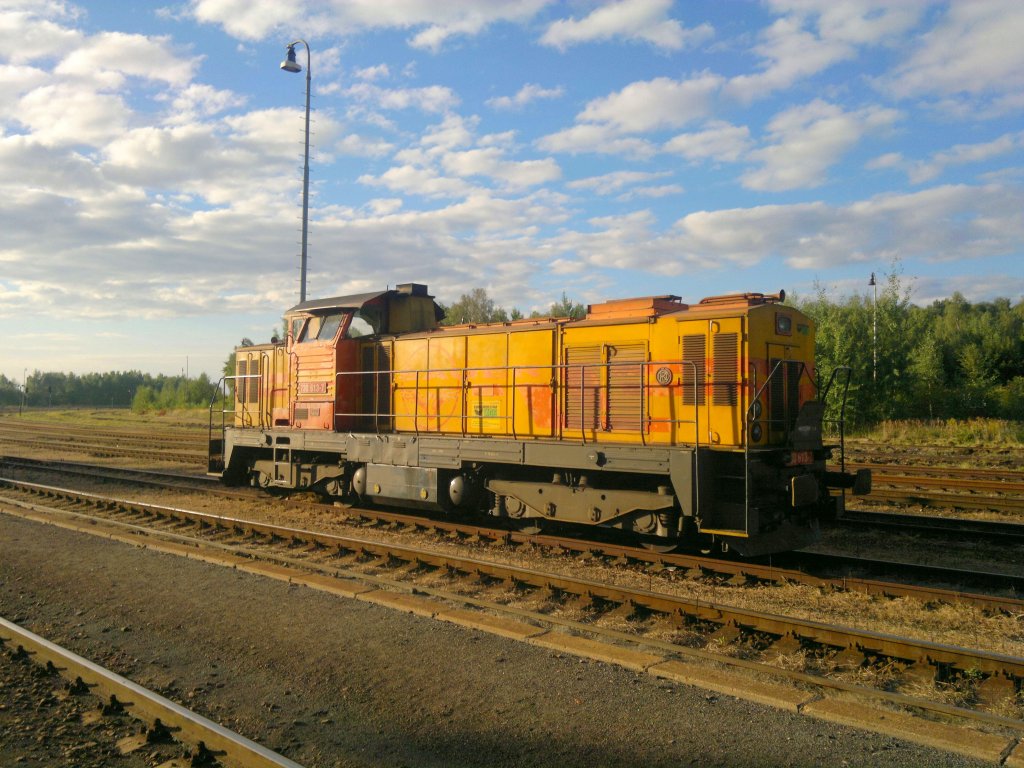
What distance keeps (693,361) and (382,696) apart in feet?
17.7

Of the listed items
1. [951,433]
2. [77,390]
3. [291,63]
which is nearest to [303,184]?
[291,63]

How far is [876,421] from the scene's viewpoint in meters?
29.9

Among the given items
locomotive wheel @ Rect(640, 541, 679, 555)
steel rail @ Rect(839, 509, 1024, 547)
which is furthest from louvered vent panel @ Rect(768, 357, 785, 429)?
steel rail @ Rect(839, 509, 1024, 547)

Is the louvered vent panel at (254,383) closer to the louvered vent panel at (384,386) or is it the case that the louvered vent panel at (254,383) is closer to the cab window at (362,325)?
the cab window at (362,325)

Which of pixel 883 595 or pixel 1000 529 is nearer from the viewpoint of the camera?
pixel 883 595

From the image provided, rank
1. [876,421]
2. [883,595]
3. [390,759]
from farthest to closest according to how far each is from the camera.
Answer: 1. [876,421]
2. [883,595]
3. [390,759]

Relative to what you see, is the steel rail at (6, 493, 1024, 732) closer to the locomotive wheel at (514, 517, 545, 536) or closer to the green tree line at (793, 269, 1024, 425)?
the locomotive wheel at (514, 517, 545, 536)

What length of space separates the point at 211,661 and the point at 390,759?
7.51ft

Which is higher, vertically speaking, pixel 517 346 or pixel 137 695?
pixel 517 346

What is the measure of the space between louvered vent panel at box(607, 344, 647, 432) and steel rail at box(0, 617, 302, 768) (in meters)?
6.14

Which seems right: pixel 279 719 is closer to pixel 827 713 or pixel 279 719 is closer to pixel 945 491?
pixel 827 713

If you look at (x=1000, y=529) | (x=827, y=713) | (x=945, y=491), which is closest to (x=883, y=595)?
(x=827, y=713)

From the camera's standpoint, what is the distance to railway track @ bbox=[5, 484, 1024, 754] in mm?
5234

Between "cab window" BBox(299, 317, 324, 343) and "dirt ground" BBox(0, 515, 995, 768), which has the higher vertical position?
"cab window" BBox(299, 317, 324, 343)
